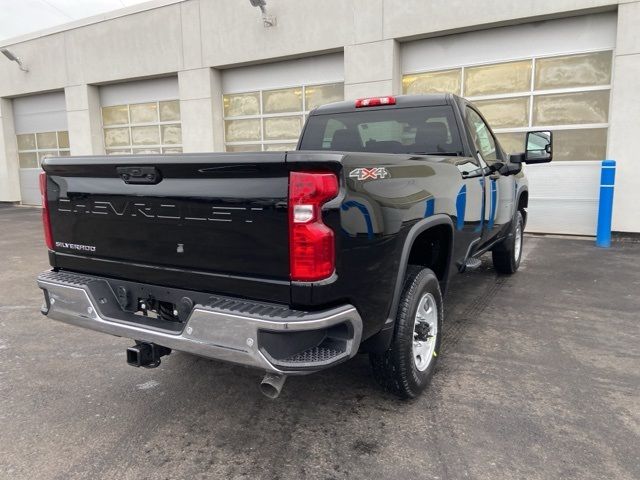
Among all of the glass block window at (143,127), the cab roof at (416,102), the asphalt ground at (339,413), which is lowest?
the asphalt ground at (339,413)

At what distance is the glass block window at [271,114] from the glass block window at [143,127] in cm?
187

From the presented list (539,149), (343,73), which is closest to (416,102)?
(539,149)

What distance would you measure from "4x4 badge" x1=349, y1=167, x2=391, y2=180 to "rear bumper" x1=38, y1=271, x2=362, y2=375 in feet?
2.02

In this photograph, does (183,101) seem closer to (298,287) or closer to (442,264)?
(442,264)

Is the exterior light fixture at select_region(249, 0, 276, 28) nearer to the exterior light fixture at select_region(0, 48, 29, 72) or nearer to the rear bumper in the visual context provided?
the exterior light fixture at select_region(0, 48, 29, 72)

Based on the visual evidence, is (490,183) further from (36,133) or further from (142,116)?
(36,133)

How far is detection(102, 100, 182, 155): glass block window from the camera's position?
13.9m

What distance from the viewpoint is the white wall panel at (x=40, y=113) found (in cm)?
1639

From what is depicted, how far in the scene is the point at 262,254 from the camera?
2258 millimetres

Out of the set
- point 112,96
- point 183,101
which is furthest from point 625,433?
point 112,96

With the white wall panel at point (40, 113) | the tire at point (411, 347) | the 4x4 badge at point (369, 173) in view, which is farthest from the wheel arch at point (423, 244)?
the white wall panel at point (40, 113)

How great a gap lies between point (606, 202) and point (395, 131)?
564 centimetres

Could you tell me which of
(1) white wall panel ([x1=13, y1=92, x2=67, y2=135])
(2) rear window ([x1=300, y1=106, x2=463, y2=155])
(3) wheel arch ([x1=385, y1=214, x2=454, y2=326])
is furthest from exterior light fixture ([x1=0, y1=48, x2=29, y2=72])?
(3) wheel arch ([x1=385, y1=214, x2=454, y2=326])

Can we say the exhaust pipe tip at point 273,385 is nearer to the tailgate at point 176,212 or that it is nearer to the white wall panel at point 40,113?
the tailgate at point 176,212
